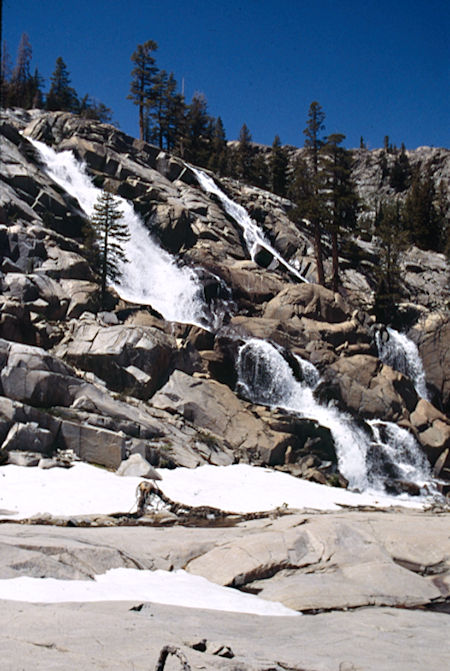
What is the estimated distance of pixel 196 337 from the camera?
27516 millimetres

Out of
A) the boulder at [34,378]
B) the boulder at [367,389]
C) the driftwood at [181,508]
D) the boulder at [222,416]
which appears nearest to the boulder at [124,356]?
the boulder at [222,416]

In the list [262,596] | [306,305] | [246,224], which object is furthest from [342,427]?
[246,224]

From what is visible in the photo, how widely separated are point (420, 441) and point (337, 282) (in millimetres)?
16537

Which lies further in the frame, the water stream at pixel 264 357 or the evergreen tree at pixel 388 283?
the evergreen tree at pixel 388 283

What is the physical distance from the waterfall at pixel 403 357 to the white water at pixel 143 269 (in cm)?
1123

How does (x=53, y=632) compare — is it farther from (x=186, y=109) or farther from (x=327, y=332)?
Result: (x=186, y=109)

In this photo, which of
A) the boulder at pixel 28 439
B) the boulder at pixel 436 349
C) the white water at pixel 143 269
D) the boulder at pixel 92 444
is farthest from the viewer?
the white water at pixel 143 269

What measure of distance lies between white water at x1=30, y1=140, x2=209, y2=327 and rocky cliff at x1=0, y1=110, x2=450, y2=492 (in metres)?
0.45

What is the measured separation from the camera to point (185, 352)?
26.5 meters

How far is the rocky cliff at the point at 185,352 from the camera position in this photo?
19.9 metres

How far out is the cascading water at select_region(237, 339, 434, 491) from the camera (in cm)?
2461

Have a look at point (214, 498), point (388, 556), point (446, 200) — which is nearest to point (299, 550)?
point (388, 556)

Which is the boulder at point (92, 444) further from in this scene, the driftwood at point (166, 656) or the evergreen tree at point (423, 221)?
the evergreen tree at point (423, 221)

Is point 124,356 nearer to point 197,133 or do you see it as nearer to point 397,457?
point 397,457
